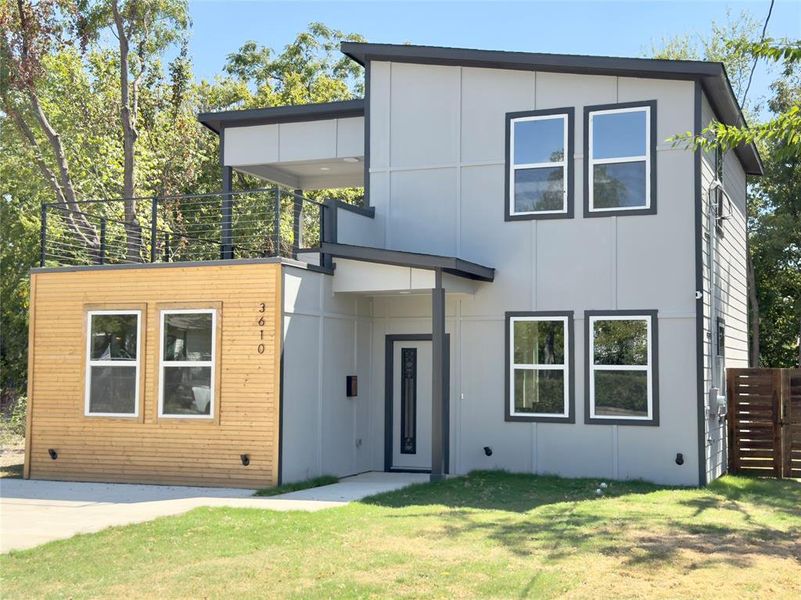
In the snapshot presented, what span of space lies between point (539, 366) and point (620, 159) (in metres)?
3.29

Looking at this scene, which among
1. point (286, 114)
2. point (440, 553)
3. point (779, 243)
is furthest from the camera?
point (779, 243)

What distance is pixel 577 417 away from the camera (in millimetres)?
14172

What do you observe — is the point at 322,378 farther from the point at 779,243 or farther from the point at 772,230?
the point at 772,230

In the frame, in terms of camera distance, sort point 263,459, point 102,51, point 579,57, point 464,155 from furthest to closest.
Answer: point 102,51 → point 464,155 → point 579,57 → point 263,459

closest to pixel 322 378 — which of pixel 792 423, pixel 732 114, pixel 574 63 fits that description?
pixel 574 63

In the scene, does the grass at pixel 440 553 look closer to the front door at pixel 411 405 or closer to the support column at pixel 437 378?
the support column at pixel 437 378

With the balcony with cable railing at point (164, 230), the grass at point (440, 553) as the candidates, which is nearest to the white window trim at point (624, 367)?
the grass at point (440, 553)

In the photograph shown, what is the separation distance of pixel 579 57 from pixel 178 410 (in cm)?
774

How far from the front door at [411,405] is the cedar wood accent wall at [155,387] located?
9.99 feet

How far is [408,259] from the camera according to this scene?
1355cm

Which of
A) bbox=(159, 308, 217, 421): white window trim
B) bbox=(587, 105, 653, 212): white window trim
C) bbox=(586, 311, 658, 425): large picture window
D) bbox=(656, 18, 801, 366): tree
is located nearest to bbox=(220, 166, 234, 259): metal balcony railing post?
bbox=(159, 308, 217, 421): white window trim

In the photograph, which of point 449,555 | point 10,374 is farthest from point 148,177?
point 449,555

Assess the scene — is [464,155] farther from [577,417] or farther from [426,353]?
[577,417]

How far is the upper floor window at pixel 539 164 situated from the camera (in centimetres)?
1451
